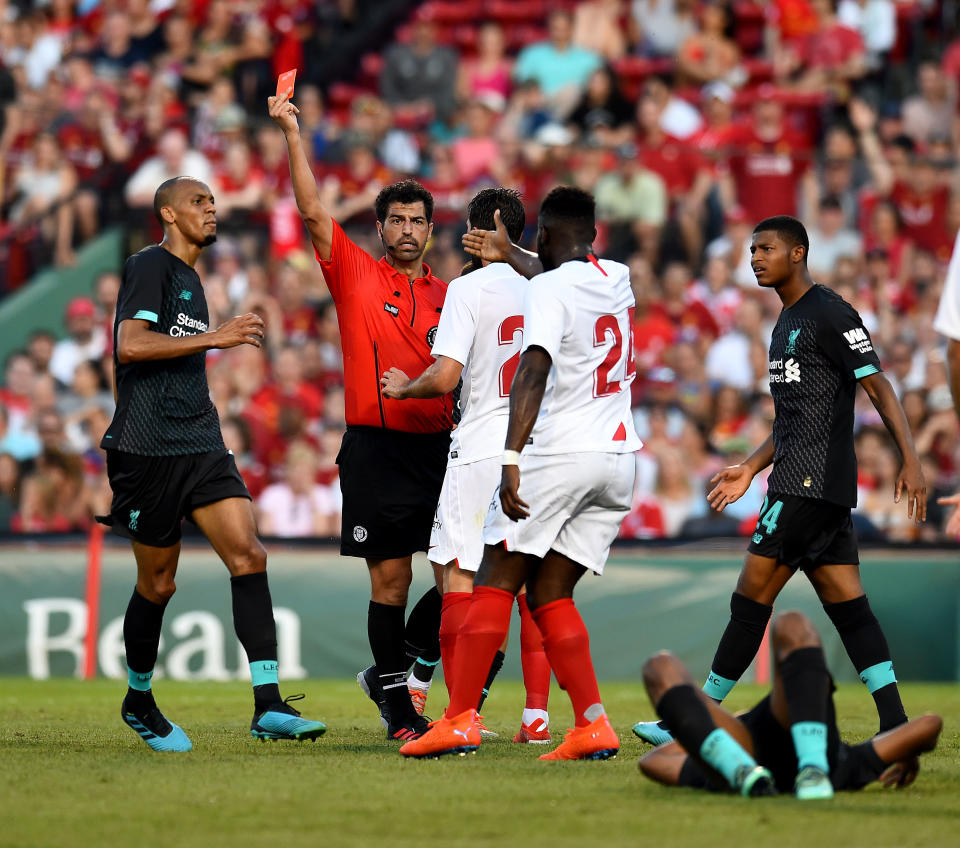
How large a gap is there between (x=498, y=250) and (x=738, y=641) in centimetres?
208

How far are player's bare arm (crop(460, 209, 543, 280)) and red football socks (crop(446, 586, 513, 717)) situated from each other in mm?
1548

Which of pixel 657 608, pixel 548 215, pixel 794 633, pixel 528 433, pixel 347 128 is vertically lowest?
pixel 657 608

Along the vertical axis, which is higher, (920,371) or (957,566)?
(920,371)

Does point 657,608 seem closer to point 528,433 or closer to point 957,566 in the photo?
point 957,566

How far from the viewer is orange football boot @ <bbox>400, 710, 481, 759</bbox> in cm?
638

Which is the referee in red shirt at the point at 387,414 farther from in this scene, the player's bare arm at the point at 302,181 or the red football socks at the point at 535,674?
the red football socks at the point at 535,674

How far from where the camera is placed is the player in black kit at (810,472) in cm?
684

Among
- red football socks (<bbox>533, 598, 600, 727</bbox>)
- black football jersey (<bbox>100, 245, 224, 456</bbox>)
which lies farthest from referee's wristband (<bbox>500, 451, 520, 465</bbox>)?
black football jersey (<bbox>100, 245, 224, 456</bbox>)

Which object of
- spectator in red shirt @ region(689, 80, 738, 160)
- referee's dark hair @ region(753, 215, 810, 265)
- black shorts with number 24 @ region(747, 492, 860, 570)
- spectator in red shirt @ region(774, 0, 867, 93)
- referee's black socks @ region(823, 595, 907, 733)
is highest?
spectator in red shirt @ region(774, 0, 867, 93)

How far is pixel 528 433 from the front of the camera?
614 centimetres

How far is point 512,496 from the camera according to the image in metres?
6.02

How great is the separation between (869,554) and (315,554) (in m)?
4.41

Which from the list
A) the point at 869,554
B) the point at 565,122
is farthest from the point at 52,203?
the point at 869,554

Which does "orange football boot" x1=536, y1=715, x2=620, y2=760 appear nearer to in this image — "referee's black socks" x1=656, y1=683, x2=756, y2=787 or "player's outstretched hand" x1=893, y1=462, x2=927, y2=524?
"referee's black socks" x1=656, y1=683, x2=756, y2=787
